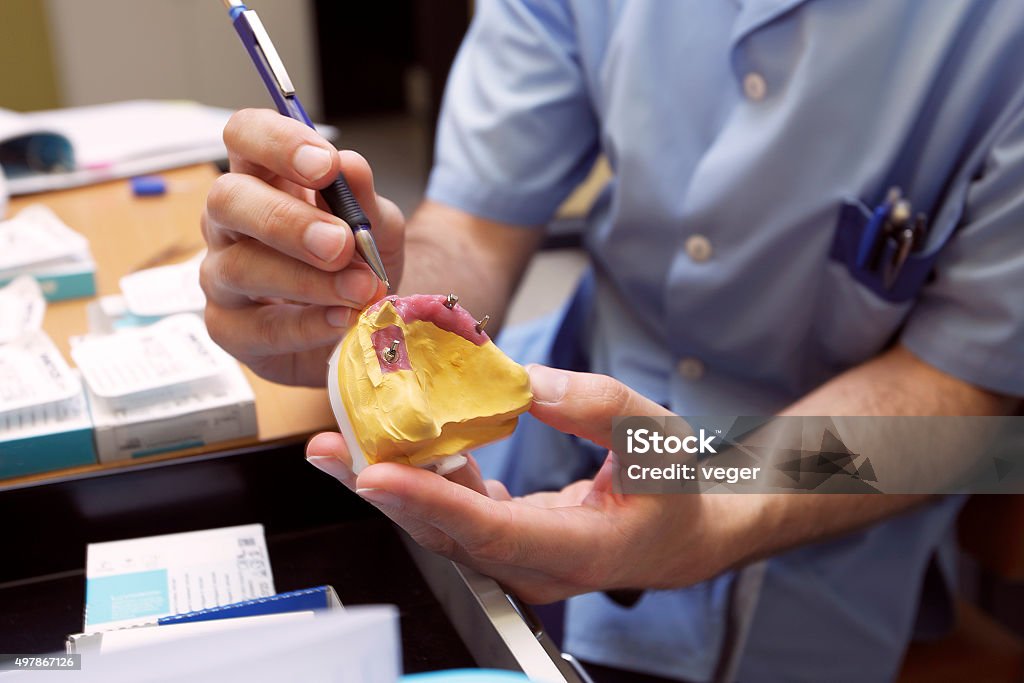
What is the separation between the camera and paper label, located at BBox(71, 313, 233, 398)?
56cm

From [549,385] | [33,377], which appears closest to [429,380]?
[549,385]

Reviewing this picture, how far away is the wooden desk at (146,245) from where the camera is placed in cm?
59

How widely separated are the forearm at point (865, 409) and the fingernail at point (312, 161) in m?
0.37

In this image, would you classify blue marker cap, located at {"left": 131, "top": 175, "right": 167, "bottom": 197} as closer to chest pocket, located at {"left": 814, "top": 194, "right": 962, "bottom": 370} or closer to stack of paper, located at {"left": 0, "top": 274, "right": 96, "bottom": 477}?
stack of paper, located at {"left": 0, "top": 274, "right": 96, "bottom": 477}

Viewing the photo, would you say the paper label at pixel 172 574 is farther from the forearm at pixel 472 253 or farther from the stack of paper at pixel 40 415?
the forearm at pixel 472 253

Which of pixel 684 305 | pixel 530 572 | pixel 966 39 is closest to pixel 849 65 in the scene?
pixel 966 39

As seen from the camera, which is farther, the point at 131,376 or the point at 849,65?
the point at 849,65

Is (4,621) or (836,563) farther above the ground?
(4,621)

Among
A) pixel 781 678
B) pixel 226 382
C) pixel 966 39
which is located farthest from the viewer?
pixel 781 678

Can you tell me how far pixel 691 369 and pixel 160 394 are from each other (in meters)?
0.47

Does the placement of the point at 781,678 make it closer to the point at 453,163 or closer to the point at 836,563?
the point at 836,563

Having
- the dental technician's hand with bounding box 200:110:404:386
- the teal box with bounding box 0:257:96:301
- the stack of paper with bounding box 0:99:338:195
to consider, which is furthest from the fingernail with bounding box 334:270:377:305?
the stack of paper with bounding box 0:99:338:195

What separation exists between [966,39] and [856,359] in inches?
10.4

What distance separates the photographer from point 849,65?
709mm
